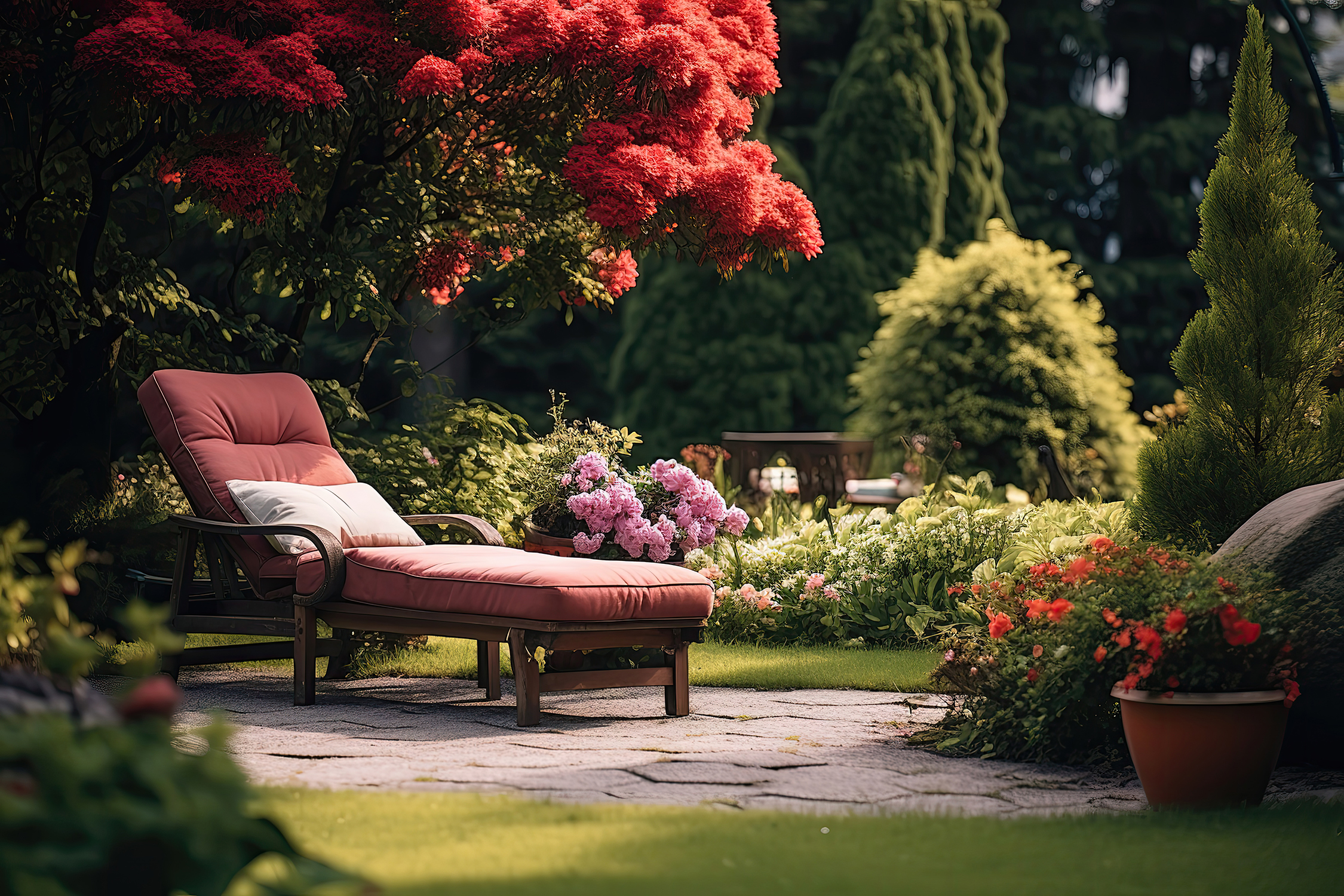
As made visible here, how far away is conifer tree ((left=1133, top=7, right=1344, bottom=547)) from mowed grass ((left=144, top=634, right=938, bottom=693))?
4.34 ft

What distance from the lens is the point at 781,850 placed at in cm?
285

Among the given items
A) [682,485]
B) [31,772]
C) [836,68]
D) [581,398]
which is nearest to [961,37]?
[836,68]

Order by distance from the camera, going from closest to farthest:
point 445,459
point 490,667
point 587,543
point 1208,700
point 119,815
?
point 119,815, point 1208,700, point 490,667, point 587,543, point 445,459

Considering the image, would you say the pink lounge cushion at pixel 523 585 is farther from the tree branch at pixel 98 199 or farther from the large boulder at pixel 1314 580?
the tree branch at pixel 98 199

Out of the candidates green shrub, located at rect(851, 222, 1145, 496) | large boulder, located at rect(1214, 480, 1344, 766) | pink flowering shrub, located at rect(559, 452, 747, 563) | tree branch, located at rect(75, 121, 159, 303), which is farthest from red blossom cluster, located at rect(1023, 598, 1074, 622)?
green shrub, located at rect(851, 222, 1145, 496)

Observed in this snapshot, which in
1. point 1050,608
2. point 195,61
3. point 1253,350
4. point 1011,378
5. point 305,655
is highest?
point 195,61

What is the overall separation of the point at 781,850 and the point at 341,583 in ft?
8.88

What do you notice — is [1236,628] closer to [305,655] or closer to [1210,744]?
[1210,744]

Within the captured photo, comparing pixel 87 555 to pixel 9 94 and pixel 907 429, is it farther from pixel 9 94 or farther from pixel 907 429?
pixel 907 429

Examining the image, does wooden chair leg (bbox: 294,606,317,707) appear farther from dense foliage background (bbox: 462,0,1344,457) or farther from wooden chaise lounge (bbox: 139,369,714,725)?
dense foliage background (bbox: 462,0,1344,457)

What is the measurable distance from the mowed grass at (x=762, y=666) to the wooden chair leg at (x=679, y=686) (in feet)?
2.47

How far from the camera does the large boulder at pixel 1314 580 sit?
388 cm

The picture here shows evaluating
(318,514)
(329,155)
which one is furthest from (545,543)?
(329,155)

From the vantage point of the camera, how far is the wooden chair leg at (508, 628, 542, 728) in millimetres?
4754
